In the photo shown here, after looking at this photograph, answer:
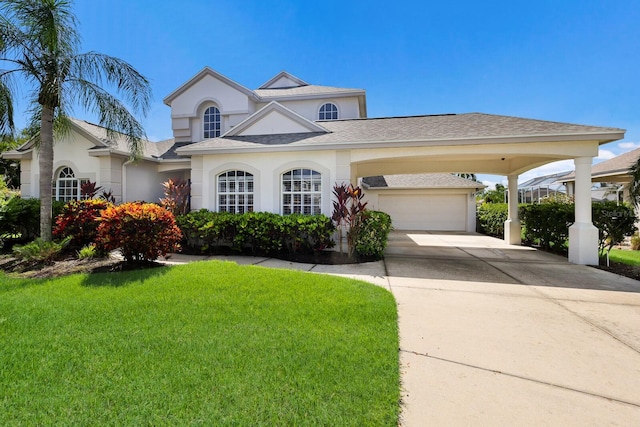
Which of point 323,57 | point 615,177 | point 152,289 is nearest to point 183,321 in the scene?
point 152,289

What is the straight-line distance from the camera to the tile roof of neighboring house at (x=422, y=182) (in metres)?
18.7

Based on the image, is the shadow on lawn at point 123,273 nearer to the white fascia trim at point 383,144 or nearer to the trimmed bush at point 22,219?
the white fascia trim at point 383,144

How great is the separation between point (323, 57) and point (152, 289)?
16.7m

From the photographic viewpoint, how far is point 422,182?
1948 centimetres

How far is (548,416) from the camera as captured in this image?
92.8 inches

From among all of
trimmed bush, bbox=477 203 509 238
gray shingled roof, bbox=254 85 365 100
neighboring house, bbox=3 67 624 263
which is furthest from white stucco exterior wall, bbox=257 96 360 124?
trimmed bush, bbox=477 203 509 238

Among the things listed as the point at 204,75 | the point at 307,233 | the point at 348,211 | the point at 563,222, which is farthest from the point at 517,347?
the point at 204,75

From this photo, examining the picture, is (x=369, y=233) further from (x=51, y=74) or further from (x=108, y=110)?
(x=51, y=74)

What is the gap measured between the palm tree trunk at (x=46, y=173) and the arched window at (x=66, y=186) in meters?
4.98

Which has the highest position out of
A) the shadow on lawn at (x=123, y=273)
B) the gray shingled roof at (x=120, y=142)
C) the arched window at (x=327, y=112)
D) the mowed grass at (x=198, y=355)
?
the arched window at (x=327, y=112)

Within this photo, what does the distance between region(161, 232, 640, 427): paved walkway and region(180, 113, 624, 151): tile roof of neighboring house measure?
4256 millimetres

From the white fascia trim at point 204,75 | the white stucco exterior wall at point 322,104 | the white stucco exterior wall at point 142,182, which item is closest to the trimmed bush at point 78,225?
the white stucco exterior wall at point 142,182

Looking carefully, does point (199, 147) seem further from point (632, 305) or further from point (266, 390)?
point (632, 305)

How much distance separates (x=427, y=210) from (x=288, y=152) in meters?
13.1
